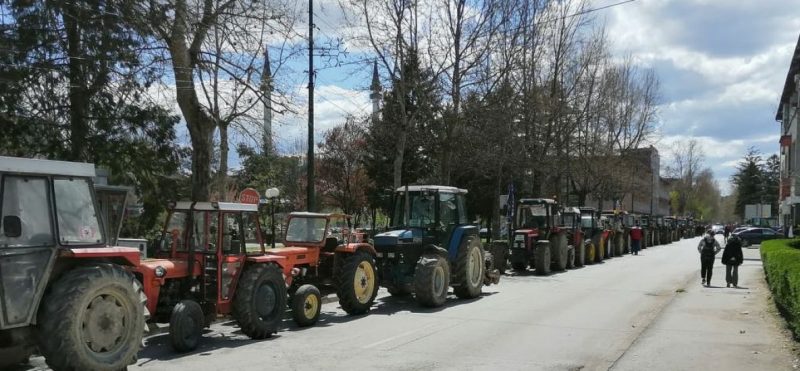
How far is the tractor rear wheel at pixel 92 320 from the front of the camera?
6367 millimetres

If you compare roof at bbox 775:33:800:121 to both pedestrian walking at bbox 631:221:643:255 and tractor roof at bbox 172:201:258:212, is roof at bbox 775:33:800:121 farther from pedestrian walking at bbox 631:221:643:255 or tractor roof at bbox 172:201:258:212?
tractor roof at bbox 172:201:258:212

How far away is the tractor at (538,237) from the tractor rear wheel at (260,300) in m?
13.9

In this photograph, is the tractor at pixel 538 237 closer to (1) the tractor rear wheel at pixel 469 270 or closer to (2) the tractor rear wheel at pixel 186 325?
(1) the tractor rear wheel at pixel 469 270

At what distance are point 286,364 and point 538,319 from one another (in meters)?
5.57

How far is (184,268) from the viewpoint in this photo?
9.55 metres

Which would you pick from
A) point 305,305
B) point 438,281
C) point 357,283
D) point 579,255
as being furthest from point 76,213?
point 579,255

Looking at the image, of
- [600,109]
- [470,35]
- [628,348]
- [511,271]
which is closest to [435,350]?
[628,348]

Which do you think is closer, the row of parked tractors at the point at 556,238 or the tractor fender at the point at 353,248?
the tractor fender at the point at 353,248

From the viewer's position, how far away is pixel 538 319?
12477 mm

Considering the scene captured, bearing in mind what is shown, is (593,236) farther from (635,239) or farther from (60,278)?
(60,278)

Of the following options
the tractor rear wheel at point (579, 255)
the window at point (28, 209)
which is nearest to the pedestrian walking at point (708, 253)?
the tractor rear wheel at point (579, 255)

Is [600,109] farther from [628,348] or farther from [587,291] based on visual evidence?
[628,348]

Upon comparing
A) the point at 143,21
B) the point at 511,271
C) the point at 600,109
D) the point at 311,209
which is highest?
the point at 600,109

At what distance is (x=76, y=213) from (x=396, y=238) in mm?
8034
